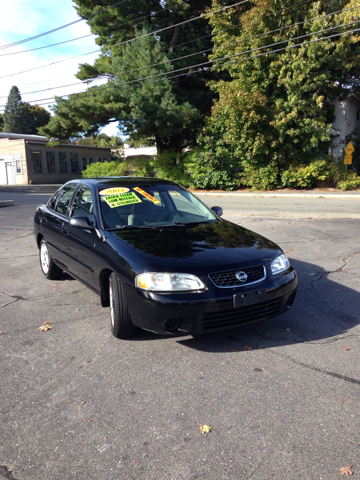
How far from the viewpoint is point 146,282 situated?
11.5 ft

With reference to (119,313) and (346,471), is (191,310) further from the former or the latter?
(346,471)

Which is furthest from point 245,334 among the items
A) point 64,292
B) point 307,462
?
point 64,292

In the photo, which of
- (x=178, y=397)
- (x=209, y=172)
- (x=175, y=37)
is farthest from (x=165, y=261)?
(x=175, y=37)

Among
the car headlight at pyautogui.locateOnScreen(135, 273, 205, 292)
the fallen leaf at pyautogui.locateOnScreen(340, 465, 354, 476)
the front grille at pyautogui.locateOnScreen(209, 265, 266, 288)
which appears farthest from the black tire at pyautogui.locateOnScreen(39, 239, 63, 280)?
the fallen leaf at pyautogui.locateOnScreen(340, 465, 354, 476)

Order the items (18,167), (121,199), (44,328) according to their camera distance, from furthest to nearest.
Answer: (18,167), (121,199), (44,328)

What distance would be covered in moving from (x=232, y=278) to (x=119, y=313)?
111cm

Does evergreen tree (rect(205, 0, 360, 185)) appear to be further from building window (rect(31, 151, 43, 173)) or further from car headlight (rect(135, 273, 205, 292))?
building window (rect(31, 151, 43, 173))

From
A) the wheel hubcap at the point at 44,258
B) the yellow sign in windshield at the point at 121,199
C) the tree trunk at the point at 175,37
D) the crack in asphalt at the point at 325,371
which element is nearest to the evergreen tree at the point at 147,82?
the tree trunk at the point at 175,37

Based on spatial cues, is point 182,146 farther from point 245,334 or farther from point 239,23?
point 245,334

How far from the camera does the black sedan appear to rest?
3.47m

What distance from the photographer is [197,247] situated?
394 centimetres

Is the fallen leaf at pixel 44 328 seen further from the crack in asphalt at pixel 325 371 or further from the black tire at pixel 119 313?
the crack in asphalt at pixel 325 371

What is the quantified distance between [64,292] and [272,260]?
2992mm

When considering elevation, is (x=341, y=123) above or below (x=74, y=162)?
above
